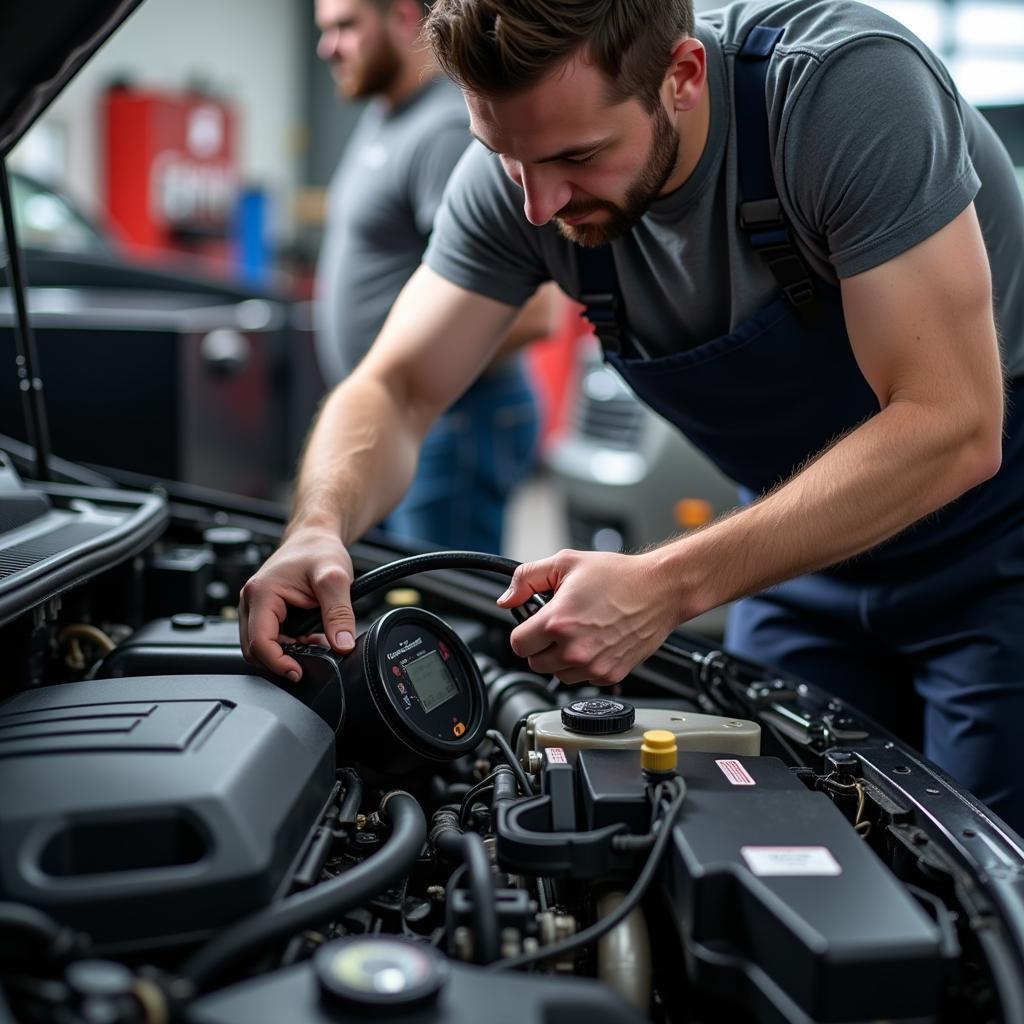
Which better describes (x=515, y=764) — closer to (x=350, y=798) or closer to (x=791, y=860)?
(x=350, y=798)

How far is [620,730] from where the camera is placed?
44.5 inches

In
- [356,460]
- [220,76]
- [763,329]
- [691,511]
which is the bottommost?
[691,511]

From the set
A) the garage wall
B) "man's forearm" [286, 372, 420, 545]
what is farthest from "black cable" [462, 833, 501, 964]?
the garage wall

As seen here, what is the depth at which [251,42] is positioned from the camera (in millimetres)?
9758

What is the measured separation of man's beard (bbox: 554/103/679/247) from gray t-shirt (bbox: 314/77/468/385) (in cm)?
117

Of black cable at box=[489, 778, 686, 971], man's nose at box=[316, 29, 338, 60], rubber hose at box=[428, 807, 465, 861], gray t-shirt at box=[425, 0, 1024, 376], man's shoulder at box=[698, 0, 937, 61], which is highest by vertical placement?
man's nose at box=[316, 29, 338, 60]

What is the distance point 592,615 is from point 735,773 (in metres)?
0.21

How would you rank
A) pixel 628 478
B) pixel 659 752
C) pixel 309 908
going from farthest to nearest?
pixel 628 478 → pixel 659 752 → pixel 309 908

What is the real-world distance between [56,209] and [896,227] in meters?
3.31

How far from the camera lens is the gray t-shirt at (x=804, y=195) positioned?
3.99 ft

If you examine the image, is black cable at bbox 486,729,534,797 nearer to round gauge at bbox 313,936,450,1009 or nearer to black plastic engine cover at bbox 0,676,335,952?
black plastic engine cover at bbox 0,676,335,952

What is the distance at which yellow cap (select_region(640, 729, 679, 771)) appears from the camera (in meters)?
1.00

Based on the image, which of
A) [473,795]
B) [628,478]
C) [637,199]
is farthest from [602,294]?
[628,478]

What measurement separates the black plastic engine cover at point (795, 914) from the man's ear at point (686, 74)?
769 millimetres
